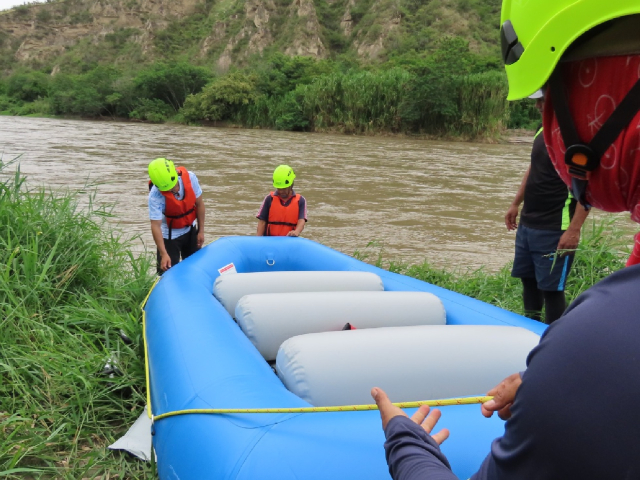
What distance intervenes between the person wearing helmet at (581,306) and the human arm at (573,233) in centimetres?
182

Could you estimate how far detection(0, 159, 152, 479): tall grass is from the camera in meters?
2.00

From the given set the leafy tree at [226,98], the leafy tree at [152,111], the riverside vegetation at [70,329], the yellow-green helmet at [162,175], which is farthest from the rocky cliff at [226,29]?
the riverside vegetation at [70,329]

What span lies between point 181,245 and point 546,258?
2.49 metres

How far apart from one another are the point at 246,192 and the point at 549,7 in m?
7.89

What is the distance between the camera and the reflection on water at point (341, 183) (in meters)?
6.19

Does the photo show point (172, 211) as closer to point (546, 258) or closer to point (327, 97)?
point (546, 258)

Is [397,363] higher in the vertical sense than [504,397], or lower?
lower

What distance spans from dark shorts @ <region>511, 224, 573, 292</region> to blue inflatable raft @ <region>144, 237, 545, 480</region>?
0.55 meters

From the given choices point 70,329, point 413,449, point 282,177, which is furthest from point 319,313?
point 282,177

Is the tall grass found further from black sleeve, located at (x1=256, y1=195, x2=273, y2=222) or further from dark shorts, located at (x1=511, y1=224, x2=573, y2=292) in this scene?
dark shorts, located at (x1=511, y1=224, x2=573, y2=292)

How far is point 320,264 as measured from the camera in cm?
331

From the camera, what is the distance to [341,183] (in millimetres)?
9641

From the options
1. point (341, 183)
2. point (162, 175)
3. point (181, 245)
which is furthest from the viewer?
point (341, 183)

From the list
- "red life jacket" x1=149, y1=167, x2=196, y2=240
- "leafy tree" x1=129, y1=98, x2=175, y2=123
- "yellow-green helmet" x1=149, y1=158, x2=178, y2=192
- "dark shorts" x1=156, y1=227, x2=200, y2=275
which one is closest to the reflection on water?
"dark shorts" x1=156, y1=227, x2=200, y2=275
